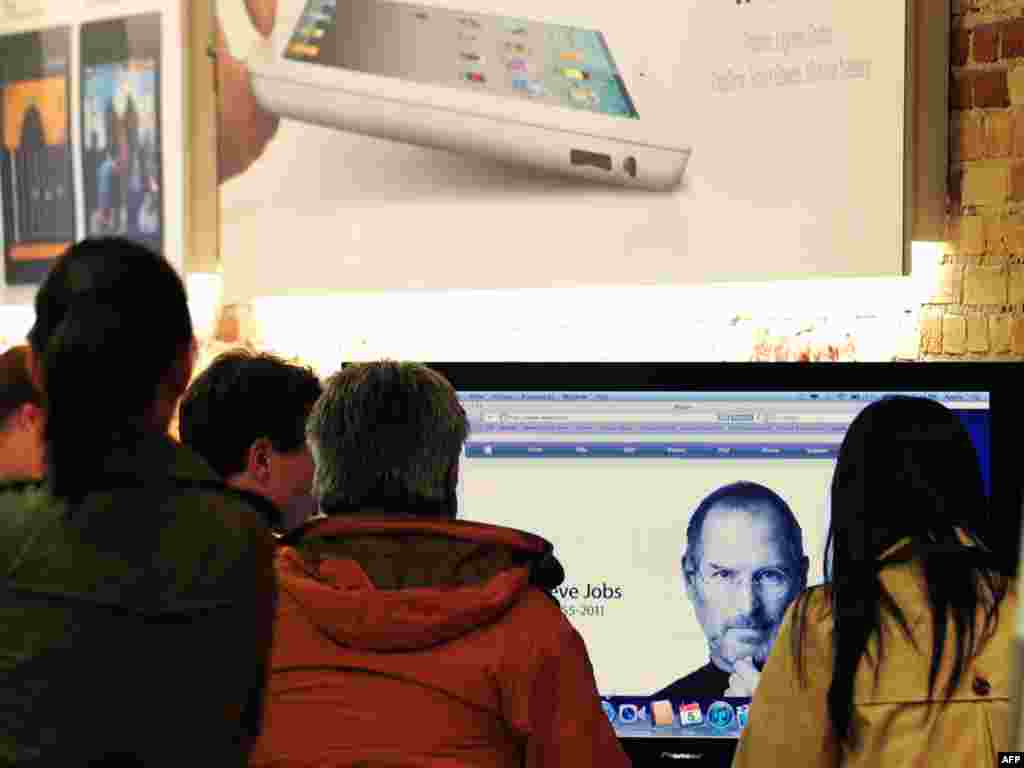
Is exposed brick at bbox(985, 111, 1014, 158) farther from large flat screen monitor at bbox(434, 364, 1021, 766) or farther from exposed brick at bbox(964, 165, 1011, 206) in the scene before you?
large flat screen monitor at bbox(434, 364, 1021, 766)

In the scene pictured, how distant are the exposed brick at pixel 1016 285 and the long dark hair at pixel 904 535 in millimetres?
877

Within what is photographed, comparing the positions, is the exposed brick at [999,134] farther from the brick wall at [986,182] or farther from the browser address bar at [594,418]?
the browser address bar at [594,418]

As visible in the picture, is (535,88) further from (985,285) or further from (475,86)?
(985,285)

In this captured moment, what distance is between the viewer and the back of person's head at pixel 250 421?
2162 millimetres

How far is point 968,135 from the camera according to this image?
2533 millimetres

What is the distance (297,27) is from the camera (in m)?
3.04

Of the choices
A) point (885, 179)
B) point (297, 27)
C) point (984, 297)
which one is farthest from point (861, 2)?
point (297, 27)

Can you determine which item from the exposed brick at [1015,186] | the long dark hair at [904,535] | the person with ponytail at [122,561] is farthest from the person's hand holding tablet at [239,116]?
the person with ponytail at [122,561]

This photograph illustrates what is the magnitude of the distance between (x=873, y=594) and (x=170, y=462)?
2.46 feet

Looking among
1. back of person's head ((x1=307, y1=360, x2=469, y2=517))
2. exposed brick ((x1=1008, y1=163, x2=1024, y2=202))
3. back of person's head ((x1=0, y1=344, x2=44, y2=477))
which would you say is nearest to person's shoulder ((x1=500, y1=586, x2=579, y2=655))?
back of person's head ((x1=307, y1=360, x2=469, y2=517))

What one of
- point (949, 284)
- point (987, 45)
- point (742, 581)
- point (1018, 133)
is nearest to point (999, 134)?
point (1018, 133)

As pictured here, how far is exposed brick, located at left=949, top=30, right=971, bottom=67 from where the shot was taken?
8.32 ft

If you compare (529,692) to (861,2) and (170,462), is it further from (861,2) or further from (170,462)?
(861,2)

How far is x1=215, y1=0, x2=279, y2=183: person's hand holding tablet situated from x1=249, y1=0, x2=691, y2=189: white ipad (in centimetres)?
4
